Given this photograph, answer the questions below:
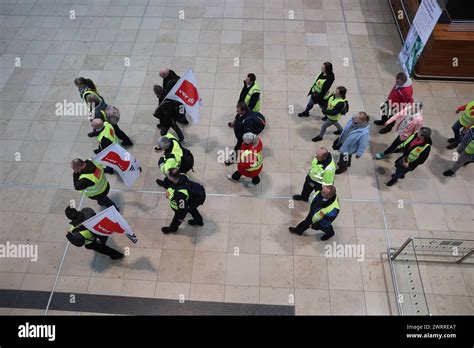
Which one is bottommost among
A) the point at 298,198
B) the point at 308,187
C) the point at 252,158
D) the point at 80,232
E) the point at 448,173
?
the point at 298,198

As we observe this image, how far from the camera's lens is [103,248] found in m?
5.73

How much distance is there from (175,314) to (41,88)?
715cm

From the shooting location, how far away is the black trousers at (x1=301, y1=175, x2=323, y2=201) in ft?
19.7

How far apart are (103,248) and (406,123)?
6.21 metres

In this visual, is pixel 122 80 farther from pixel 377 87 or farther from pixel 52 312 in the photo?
pixel 377 87

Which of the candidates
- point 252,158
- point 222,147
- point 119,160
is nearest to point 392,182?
point 252,158

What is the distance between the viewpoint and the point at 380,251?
6273 mm

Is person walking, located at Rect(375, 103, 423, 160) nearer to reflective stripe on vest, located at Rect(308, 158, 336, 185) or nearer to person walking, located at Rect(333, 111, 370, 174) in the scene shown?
person walking, located at Rect(333, 111, 370, 174)

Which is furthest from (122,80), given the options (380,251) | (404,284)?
(404,284)

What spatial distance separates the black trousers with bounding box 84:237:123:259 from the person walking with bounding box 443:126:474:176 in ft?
23.0

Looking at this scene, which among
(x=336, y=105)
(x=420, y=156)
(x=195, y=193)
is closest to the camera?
(x=195, y=193)

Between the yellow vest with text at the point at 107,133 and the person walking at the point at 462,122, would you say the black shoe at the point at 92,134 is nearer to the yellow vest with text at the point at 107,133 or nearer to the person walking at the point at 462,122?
the yellow vest with text at the point at 107,133

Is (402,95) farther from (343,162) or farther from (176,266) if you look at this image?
(176,266)

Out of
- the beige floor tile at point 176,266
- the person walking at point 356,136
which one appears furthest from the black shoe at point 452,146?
the beige floor tile at point 176,266
